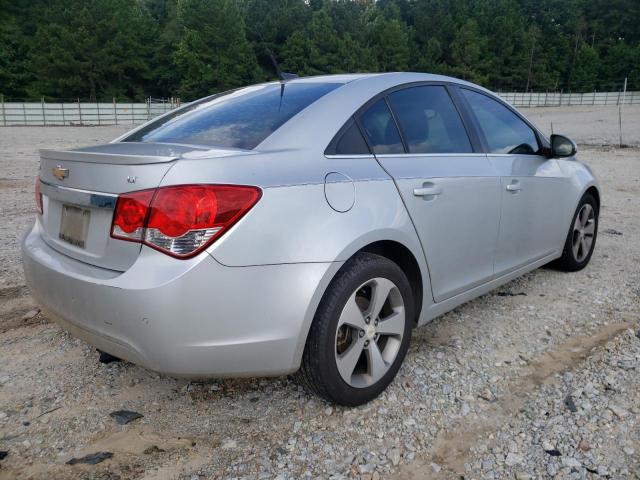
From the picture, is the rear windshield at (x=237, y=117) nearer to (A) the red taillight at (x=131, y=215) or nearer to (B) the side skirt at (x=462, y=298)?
(A) the red taillight at (x=131, y=215)

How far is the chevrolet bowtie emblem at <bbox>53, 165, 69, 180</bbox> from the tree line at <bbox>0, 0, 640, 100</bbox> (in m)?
50.7

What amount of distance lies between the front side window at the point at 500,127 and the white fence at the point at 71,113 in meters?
33.4

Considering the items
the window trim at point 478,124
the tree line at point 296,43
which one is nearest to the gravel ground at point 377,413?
the window trim at point 478,124

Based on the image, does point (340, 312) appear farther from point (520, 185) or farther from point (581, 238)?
point (581, 238)

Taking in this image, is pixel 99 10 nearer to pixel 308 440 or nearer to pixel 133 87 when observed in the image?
pixel 133 87

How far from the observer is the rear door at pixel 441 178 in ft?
9.07

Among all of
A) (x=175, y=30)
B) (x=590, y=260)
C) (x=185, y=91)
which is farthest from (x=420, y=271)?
(x=175, y=30)

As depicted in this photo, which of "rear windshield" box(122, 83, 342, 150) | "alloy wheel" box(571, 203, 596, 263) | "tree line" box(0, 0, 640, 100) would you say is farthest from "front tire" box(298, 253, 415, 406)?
"tree line" box(0, 0, 640, 100)

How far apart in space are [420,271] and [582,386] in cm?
101

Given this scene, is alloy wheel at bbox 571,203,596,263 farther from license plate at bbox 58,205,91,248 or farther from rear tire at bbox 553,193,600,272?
license plate at bbox 58,205,91,248

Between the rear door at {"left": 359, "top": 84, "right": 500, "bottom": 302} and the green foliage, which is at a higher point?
the green foliage

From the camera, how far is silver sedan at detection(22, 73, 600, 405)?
2061mm

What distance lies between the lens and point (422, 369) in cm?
297

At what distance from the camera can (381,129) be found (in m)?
2.79
